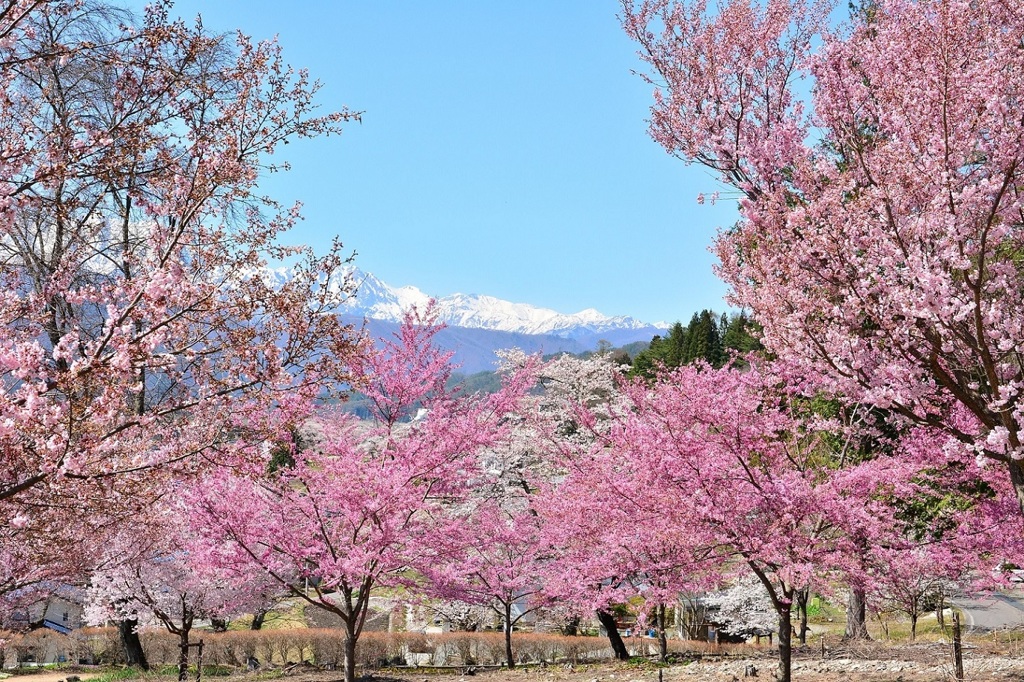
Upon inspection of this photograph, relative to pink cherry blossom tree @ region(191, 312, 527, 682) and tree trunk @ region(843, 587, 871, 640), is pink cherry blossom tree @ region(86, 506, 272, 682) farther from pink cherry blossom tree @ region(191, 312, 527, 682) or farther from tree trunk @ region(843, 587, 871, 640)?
tree trunk @ region(843, 587, 871, 640)

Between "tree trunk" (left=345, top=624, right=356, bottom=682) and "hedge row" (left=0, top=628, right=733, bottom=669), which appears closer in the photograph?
"tree trunk" (left=345, top=624, right=356, bottom=682)

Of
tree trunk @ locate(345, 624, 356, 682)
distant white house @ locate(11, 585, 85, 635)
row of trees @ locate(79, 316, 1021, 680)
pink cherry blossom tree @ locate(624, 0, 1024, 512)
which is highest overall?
pink cherry blossom tree @ locate(624, 0, 1024, 512)

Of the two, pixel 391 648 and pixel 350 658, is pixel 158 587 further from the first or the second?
pixel 350 658

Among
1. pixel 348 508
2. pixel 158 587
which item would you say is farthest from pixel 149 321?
pixel 158 587

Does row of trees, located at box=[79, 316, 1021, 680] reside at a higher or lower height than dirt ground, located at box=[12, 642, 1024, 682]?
higher

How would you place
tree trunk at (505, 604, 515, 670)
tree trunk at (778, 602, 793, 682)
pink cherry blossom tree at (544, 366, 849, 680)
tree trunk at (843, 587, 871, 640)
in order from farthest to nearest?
1. tree trunk at (505, 604, 515, 670)
2. tree trunk at (843, 587, 871, 640)
3. tree trunk at (778, 602, 793, 682)
4. pink cherry blossom tree at (544, 366, 849, 680)

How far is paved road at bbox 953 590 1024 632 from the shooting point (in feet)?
89.3

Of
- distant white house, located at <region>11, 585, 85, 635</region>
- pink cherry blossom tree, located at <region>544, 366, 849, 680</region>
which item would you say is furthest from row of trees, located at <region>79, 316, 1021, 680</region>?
distant white house, located at <region>11, 585, 85, 635</region>

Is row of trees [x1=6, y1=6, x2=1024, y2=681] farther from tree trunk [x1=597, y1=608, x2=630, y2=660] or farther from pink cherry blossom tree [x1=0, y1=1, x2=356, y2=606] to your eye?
tree trunk [x1=597, y1=608, x2=630, y2=660]

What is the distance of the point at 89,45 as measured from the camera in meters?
4.70

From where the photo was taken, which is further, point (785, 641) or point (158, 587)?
point (158, 587)

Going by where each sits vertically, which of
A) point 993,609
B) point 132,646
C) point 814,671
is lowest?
point 993,609

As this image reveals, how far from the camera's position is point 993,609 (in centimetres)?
2986

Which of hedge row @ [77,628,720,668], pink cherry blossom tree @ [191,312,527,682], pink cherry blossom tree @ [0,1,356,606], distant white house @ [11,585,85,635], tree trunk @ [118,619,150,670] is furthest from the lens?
distant white house @ [11,585,85,635]
